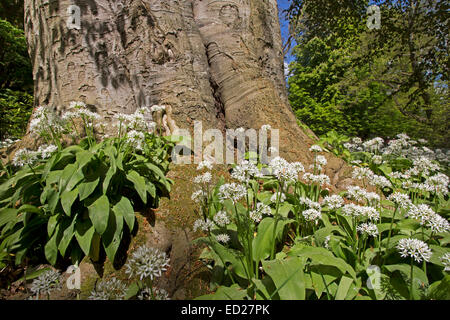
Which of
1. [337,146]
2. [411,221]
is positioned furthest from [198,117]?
[337,146]

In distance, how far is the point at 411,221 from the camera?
79.8 inches

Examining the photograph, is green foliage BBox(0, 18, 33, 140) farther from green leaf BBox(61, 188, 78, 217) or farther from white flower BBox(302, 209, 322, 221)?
white flower BBox(302, 209, 322, 221)

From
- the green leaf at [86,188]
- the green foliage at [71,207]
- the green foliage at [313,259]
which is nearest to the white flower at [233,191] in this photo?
the green foliage at [313,259]

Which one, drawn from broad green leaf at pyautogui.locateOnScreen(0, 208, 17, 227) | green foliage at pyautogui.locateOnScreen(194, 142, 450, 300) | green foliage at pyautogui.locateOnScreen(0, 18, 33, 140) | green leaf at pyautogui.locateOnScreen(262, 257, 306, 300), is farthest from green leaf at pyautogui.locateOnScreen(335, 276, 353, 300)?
green foliage at pyautogui.locateOnScreen(0, 18, 33, 140)

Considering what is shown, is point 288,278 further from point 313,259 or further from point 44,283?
point 44,283

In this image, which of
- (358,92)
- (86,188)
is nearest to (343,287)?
(86,188)

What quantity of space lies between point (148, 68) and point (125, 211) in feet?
7.96

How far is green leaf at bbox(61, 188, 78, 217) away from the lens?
159cm

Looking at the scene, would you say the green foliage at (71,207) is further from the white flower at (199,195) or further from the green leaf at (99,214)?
the white flower at (199,195)

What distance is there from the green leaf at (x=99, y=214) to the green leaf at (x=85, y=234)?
148mm

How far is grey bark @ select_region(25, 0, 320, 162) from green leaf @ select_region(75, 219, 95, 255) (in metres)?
1.72

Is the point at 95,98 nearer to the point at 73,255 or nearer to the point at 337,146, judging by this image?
the point at 73,255

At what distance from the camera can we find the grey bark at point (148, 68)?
10.3ft

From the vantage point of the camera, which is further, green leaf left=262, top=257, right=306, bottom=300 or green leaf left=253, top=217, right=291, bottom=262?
green leaf left=253, top=217, right=291, bottom=262
